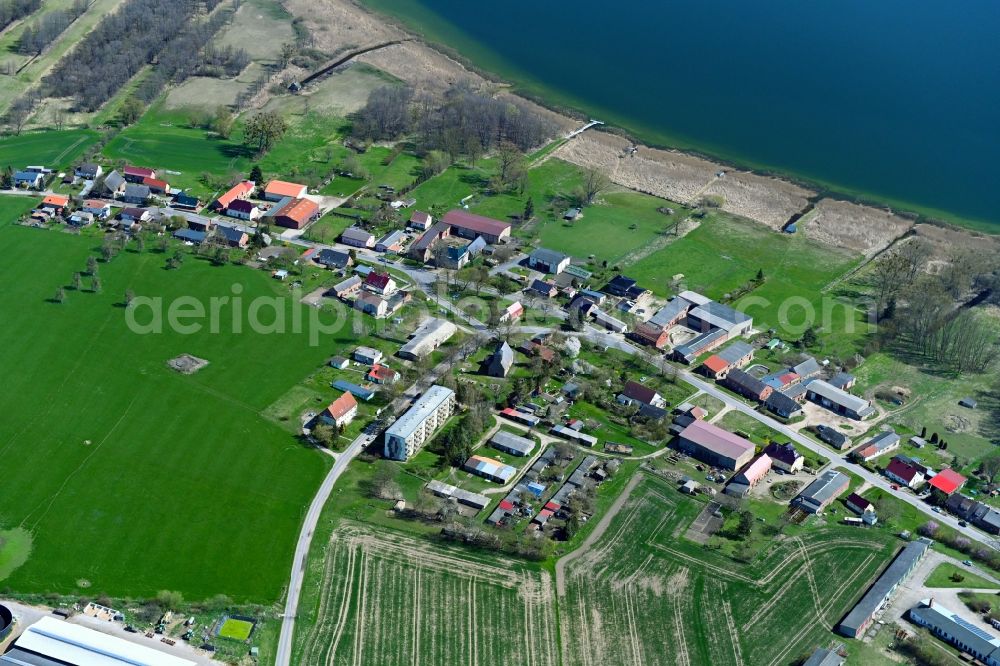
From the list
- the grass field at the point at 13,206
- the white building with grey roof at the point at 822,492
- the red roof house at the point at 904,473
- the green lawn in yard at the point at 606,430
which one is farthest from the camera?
the grass field at the point at 13,206

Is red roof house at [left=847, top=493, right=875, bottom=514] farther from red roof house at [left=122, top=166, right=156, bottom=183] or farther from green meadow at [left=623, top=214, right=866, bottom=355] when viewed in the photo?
red roof house at [left=122, top=166, right=156, bottom=183]

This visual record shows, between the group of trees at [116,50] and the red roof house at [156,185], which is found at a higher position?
the group of trees at [116,50]

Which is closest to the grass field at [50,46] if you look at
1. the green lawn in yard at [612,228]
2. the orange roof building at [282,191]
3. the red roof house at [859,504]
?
the orange roof building at [282,191]

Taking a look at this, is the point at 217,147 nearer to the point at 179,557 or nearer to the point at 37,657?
the point at 179,557

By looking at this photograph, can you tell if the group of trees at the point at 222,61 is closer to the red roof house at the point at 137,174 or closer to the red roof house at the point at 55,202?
the red roof house at the point at 137,174

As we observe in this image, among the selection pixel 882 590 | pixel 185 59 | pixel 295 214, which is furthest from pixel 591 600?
pixel 185 59

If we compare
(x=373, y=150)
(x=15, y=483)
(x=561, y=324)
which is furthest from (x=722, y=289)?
(x=15, y=483)

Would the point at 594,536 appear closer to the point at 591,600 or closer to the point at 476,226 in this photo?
the point at 591,600
